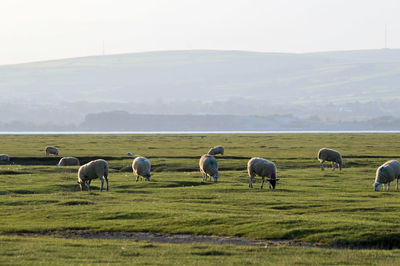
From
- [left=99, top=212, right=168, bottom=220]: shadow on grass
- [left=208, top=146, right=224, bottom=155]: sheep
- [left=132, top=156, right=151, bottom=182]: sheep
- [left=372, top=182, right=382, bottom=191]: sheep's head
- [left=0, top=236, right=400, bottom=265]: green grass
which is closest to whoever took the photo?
[left=0, top=236, right=400, bottom=265]: green grass

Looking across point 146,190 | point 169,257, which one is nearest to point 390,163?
point 146,190

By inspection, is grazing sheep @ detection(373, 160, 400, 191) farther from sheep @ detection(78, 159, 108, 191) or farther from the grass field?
sheep @ detection(78, 159, 108, 191)

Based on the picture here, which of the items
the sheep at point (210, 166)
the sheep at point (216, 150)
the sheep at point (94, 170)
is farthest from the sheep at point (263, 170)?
the sheep at point (216, 150)

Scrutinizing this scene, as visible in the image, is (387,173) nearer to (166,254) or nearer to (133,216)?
(133,216)

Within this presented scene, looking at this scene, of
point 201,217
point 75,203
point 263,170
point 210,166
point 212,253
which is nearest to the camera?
point 212,253

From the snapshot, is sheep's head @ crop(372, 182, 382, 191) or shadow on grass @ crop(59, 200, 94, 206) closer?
shadow on grass @ crop(59, 200, 94, 206)

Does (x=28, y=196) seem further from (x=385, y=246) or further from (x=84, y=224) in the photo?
(x=385, y=246)

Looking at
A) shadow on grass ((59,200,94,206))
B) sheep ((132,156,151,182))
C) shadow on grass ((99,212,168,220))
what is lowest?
shadow on grass ((99,212,168,220))

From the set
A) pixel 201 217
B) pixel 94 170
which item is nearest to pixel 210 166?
pixel 94 170

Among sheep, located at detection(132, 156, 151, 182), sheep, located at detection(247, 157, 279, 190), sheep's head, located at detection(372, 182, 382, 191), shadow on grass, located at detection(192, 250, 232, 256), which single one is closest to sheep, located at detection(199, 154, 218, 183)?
sheep, located at detection(132, 156, 151, 182)

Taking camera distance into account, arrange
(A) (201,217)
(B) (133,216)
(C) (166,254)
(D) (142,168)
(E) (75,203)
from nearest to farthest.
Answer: (C) (166,254)
(A) (201,217)
(B) (133,216)
(E) (75,203)
(D) (142,168)

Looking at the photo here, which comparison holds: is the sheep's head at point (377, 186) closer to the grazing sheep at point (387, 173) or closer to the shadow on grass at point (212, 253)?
the grazing sheep at point (387, 173)

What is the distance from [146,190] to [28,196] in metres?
6.53

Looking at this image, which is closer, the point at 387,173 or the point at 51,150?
the point at 387,173
